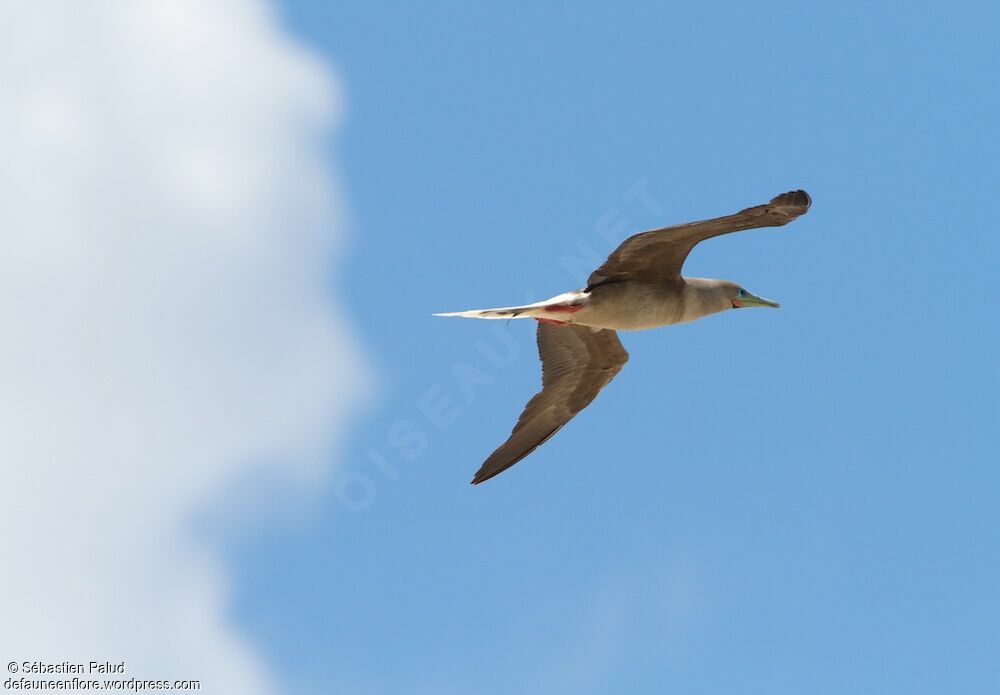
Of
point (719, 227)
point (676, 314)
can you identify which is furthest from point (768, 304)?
point (719, 227)

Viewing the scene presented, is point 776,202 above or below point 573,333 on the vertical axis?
below

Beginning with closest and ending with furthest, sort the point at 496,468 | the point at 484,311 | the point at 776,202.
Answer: the point at 776,202 → the point at 484,311 → the point at 496,468

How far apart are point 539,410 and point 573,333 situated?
3.35 feet

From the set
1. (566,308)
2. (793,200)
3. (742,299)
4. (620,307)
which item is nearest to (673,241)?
(620,307)

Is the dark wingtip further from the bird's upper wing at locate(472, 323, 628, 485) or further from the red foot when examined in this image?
the bird's upper wing at locate(472, 323, 628, 485)

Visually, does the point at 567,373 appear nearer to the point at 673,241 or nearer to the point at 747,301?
the point at 747,301

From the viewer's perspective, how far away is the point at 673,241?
1397cm

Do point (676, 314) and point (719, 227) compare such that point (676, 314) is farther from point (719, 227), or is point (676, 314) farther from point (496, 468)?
point (496, 468)

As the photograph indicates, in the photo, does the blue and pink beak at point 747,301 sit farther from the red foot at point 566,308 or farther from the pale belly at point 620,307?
the red foot at point 566,308

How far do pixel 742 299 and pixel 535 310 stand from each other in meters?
2.75

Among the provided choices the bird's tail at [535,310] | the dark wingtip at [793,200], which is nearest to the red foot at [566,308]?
A: the bird's tail at [535,310]

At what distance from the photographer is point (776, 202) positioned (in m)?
12.9

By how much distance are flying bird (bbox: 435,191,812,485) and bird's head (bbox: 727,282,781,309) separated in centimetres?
1

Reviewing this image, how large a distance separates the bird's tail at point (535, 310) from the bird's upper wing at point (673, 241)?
31cm
